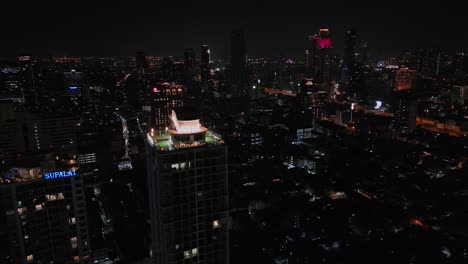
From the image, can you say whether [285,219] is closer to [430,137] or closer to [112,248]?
[112,248]

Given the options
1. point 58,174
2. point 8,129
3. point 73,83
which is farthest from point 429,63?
point 58,174

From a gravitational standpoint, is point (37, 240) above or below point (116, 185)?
above

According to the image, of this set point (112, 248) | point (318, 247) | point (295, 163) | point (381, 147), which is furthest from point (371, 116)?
point (112, 248)

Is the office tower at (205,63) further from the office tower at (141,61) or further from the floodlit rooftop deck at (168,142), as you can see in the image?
the floodlit rooftop deck at (168,142)

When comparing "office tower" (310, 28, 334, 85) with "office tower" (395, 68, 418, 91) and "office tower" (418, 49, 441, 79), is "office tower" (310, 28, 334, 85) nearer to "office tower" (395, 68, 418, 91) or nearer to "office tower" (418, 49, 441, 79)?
"office tower" (395, 68, 418, 91)

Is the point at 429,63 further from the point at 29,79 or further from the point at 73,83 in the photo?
the point at 29,79

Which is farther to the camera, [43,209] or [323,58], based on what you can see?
[323,58]
